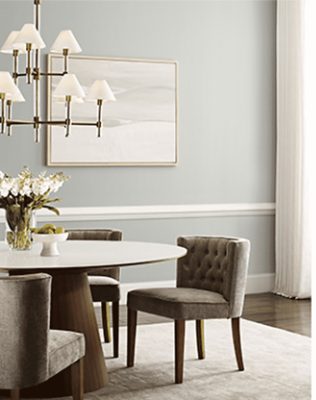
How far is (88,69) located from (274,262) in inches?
95.8

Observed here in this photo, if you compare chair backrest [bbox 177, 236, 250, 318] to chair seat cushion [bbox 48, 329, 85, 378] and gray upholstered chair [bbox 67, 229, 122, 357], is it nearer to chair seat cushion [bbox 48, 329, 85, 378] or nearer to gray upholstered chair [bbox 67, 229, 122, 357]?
gray upholstered chair [bbox 67, 229, 122, 357]

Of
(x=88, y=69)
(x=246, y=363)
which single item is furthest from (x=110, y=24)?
(x=246, y=363)

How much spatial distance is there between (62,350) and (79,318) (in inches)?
26.1

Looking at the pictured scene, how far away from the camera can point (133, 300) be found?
165 inches

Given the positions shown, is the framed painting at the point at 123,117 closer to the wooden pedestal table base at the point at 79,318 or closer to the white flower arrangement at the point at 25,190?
the white flower arrangement at the point at 25,190

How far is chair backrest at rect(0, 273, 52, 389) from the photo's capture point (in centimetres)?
280

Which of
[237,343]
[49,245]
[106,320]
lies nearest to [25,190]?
[49,245]

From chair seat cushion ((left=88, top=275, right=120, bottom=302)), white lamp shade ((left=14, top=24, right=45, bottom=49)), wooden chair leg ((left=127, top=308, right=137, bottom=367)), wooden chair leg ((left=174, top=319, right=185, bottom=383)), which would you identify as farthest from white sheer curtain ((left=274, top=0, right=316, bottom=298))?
white lamp shade ((left=14, top=24, right=45, bottom=49))

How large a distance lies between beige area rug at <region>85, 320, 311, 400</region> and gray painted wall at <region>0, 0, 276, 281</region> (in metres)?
1.41

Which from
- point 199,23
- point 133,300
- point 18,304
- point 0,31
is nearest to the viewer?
point 18,304

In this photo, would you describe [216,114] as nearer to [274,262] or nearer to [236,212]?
[236,212]

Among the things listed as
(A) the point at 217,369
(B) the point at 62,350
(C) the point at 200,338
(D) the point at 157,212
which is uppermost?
(D) the point at 157,212

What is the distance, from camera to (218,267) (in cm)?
428

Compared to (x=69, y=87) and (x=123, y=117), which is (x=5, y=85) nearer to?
(x=69, y=87)
